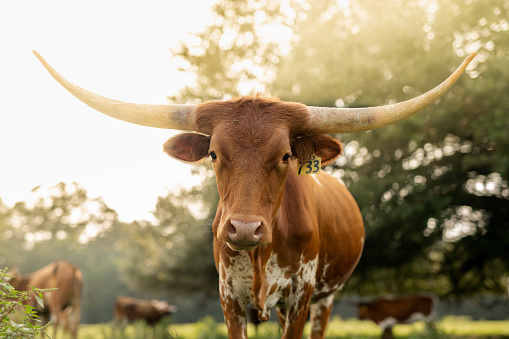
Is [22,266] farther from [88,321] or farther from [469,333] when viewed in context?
[469,333]

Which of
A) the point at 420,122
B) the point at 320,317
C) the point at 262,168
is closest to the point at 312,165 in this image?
the point at 262,168

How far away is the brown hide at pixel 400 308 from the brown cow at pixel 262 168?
1260 cm

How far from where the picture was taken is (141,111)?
308cm

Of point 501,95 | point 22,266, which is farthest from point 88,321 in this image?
point 501,95

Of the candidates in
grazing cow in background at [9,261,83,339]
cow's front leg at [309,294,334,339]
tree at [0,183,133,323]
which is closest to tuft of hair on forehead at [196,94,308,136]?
cow's front leg at [309,294,334,339]

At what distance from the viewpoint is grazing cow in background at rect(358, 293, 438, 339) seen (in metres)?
14.7

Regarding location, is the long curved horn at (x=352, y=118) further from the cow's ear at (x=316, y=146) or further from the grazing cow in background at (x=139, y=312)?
the grazing cow in background at (x=139, y=312)

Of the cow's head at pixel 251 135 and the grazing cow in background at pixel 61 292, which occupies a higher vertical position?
the cow's head at pixel 251 135

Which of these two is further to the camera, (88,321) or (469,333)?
(88,321)

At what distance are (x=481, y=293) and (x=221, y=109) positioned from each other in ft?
42.3

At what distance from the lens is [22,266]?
41.8m

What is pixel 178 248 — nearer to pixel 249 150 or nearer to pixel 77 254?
pixel 249 150

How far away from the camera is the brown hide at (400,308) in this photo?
1475 cm

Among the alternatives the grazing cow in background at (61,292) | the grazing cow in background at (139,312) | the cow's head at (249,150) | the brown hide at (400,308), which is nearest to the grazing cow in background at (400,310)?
the brown hide at (400,308)
